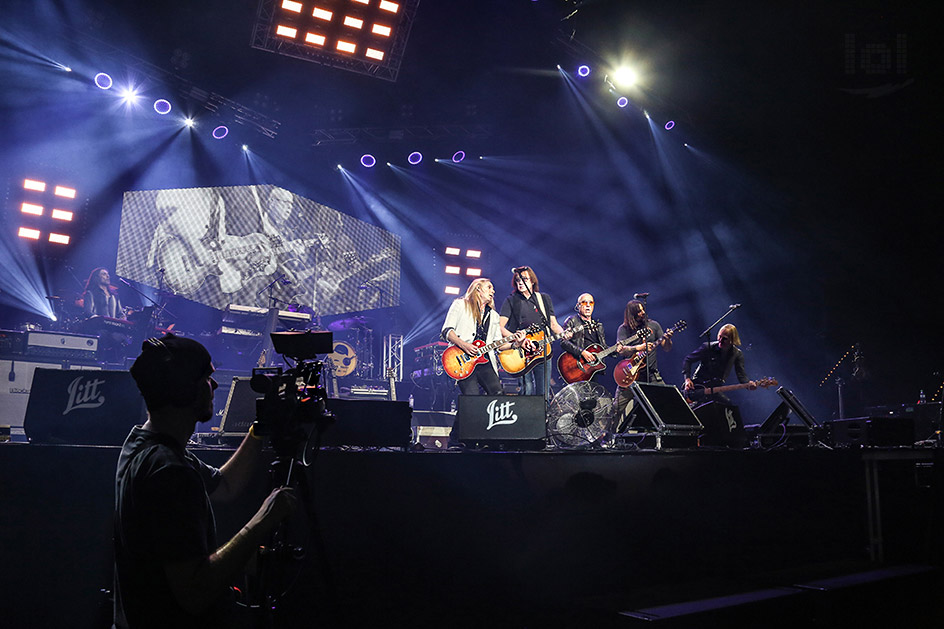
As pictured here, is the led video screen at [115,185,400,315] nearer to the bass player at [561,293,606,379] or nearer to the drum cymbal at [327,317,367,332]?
the drum cymbal at [327,317,367,332]

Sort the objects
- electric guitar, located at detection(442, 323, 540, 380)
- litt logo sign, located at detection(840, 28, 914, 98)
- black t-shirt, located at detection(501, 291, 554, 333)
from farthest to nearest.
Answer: litt logo sign, located at detection(840, 28, 914, 98)
black t-shirt, located at detection(501, 291, 554, 333)
electric guitar, located at detection(442, 323, 540, 380)

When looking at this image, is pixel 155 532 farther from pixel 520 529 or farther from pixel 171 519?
pixel 520 529

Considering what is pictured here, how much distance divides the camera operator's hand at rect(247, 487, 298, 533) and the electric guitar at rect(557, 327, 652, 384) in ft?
20.9

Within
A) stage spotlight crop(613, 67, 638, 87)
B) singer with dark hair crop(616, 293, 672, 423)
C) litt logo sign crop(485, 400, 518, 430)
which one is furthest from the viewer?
stage spotlight crop(613, 67, 638, 87)

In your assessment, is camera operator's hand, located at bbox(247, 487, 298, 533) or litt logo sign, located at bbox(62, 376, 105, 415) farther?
litt logo sign, located at bbox(62, 376, 105, 415)

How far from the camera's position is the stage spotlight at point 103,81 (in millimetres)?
10547

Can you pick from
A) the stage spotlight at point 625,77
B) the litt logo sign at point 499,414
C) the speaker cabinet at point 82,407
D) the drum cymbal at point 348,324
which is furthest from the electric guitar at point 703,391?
the speaker cabinet at point 82,407

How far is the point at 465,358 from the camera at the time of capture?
7496 mm

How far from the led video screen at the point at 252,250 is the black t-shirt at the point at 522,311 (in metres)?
4.84

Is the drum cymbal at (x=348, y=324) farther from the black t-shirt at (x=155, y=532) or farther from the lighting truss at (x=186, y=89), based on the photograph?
the black t-shirt at (x=155, y=532)

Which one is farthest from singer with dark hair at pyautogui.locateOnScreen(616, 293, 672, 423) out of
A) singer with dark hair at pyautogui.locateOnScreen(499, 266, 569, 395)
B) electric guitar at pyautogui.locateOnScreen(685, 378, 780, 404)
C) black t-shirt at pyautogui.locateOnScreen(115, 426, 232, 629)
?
black t-shirt at pyautogui.locateOnScreen(115, 426, 232, 629)

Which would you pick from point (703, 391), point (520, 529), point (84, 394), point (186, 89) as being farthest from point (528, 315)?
point (186, 89)

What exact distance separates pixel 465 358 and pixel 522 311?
1021 millimetres

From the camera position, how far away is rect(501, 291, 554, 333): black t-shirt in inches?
311
